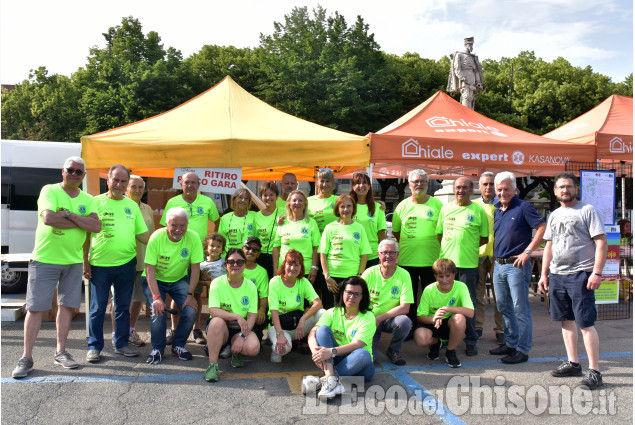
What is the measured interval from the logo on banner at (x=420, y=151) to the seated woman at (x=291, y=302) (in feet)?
7.66

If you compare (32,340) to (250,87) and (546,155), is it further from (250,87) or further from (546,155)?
(250,87)

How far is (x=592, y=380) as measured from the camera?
12.3 feet

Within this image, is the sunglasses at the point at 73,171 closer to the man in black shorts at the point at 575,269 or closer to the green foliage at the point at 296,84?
the man in black shorts at the point at 575,269

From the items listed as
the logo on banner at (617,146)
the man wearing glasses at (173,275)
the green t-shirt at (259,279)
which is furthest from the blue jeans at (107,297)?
the logo on banner at (617,146)

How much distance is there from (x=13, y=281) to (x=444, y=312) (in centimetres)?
702

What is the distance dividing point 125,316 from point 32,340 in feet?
2.51

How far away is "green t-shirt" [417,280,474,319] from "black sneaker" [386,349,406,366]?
43 centimetres

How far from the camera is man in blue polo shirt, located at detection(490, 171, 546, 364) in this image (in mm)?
4387

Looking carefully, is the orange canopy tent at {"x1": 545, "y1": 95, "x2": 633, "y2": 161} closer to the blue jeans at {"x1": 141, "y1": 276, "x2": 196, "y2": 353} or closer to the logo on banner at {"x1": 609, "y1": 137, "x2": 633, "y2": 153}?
the logo on banner at {"x1": 609, "y1": 137, "x2": 633, "y2": 153}

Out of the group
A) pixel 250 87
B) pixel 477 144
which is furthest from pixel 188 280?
pixel 250 87

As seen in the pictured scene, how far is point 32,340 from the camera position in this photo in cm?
400

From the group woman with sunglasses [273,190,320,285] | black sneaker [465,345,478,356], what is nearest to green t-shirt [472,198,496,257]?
black sneaker [465,345,478,356]

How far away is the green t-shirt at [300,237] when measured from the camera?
4.68 m

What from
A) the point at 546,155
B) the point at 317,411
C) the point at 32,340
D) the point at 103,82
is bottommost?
the point at 317,411
